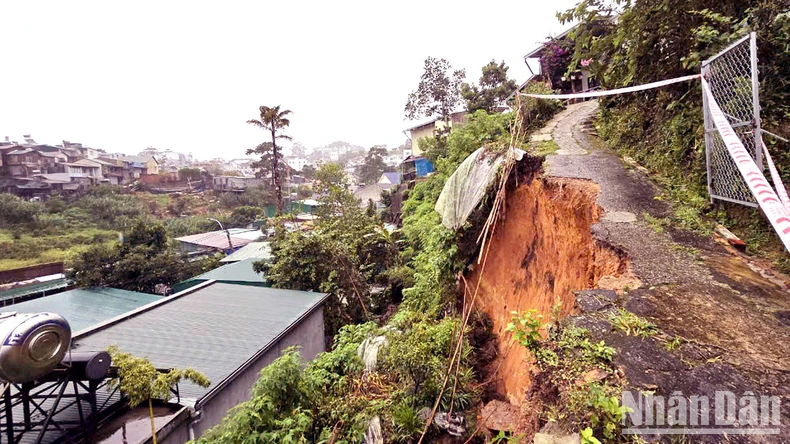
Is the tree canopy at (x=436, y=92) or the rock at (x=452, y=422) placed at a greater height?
the tree canopy at (x=436, y=92)

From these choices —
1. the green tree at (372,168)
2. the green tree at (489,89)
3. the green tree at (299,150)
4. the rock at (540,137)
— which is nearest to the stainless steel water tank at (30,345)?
the rock at (540,137)

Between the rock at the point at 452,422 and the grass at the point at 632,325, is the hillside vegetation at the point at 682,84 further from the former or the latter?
the rock at the point at 452,422

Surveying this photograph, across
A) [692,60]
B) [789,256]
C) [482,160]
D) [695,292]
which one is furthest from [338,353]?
[692,60]

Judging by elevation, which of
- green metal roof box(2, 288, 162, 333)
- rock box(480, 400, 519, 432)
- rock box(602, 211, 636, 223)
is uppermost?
rock box(602, 211, 636, 223)

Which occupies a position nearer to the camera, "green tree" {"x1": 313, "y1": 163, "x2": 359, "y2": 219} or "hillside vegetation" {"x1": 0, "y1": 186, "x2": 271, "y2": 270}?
"green tree" {"x1": 313, "y1": 163, "x2": 359, "y2": 219}

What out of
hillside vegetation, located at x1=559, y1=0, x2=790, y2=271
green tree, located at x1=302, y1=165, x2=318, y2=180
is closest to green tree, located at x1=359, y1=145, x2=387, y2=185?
green tree, located at x1=302, y1=165, x2=318, y2=180

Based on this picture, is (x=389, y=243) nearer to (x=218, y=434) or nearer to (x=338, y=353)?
(x=338, y=353)

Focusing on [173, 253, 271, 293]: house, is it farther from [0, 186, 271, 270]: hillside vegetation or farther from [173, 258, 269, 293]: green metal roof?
[0, 186, 271, 270]: hillside vegetation
